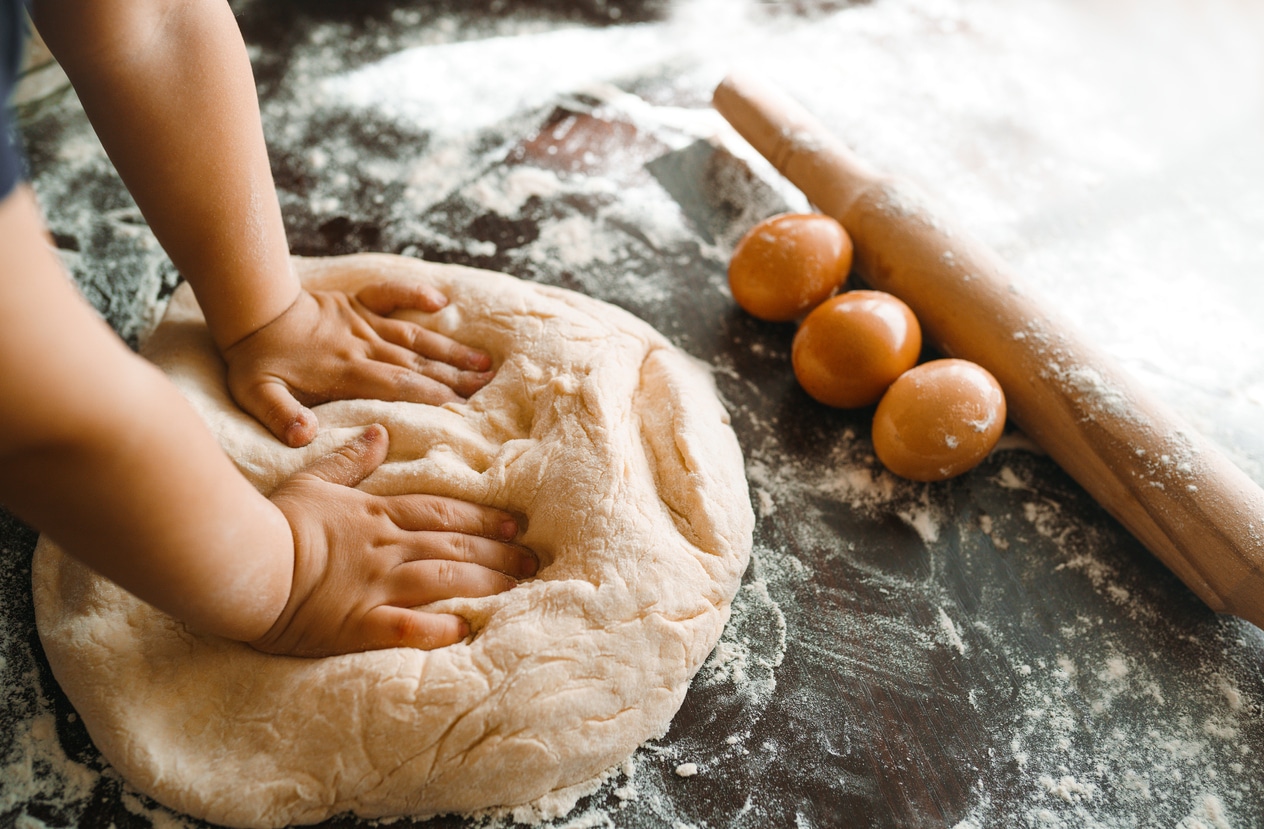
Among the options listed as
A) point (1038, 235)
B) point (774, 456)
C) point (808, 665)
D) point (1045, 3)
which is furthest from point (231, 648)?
point (1045, 3)

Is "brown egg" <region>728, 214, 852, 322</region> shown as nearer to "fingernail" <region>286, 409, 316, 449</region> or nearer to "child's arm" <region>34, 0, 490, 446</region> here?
"child's arm" <region>34, 0, 490, 446</region>

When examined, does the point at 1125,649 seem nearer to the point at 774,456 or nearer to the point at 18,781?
the point at 774,456

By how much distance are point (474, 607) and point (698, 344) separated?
782 mm

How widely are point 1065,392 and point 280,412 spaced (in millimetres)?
1365

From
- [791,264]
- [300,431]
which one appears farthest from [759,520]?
[300,431]

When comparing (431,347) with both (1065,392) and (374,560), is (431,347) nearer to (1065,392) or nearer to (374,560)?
(374,560)

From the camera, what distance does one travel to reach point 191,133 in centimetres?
118

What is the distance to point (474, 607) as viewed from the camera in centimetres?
107

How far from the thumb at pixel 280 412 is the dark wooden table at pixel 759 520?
1.35 ft

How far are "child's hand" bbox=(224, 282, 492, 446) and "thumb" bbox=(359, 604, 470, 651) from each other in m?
0.36

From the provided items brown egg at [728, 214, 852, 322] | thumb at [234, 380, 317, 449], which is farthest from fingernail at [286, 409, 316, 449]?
brown egg at [728, 214, 852, 322]

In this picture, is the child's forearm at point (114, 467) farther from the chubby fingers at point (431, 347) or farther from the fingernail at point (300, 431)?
the chubby fingers at point (431, 347)

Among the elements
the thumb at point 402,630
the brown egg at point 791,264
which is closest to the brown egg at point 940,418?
the brown egg at point 791,264

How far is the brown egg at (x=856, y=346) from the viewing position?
1.38m
